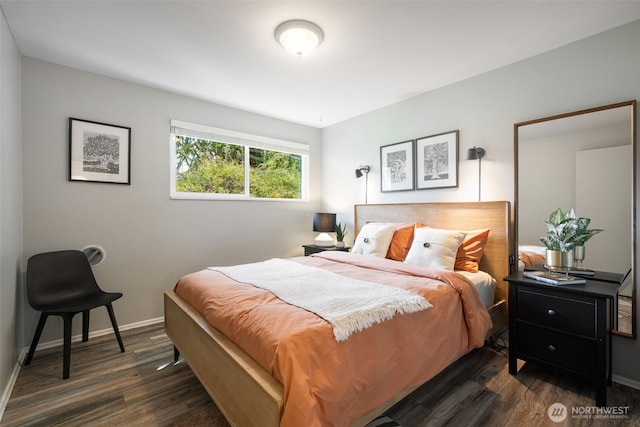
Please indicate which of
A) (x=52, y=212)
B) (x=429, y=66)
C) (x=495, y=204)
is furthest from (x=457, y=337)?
(x=52, y=212)

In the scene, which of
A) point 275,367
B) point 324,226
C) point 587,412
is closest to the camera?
point 275,367

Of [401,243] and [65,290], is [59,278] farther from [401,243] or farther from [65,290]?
[401,243]

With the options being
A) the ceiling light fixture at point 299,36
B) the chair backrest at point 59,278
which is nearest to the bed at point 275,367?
the chair backrest at point 59,278

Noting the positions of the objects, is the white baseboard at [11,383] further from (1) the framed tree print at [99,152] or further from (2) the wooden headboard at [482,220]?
(2) the wooden headboard at [482,220]

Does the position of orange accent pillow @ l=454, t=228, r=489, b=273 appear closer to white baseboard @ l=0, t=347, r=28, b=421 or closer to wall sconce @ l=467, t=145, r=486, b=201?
wall sconce @ l=467, t=145, r=486, b=201

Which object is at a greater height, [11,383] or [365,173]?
[365,173]

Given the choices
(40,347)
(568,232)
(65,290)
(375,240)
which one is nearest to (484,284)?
(568,232)

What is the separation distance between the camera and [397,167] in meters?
3.50

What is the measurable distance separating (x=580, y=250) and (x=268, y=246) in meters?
3.24

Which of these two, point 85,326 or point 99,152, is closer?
point 85,326

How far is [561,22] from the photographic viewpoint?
1999 mm

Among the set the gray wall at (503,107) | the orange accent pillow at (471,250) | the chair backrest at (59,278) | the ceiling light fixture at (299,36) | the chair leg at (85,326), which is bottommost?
the chair leg at (85,326)

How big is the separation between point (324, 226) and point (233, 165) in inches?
57.7

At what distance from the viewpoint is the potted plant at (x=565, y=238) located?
2.00 metres
